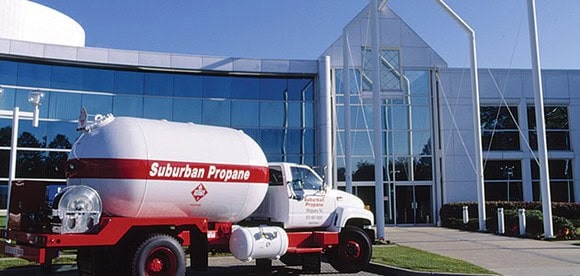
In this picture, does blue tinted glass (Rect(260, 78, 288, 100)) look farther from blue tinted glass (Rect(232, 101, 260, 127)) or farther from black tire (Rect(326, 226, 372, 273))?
black tire (Rect(326, 226, 372, 273))

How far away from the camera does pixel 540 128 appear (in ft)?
61.8

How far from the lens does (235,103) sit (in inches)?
1043

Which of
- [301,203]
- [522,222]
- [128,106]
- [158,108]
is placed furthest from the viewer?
[158,108]

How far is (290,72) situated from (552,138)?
49.3ft

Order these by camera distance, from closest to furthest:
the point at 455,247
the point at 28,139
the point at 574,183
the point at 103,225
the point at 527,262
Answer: the point at 103,225 → the point at 527,262 → the point at 455,247 → the point at 28,139 → the point at 574,183

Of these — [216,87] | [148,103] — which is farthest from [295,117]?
[148,103]

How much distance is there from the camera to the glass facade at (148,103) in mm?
24062

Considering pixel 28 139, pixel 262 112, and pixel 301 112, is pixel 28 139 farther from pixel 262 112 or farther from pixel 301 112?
pixel 301 112

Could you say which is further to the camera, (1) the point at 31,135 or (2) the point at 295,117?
(2) the point at 295,117

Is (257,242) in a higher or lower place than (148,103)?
lower

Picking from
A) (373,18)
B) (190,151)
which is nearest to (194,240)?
(190,151)

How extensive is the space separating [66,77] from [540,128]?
20304mm

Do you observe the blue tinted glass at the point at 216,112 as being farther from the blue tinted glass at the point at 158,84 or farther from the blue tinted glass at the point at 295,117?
the blue tinted glass at the point at 295,117

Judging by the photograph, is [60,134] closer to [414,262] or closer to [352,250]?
[352,250]
